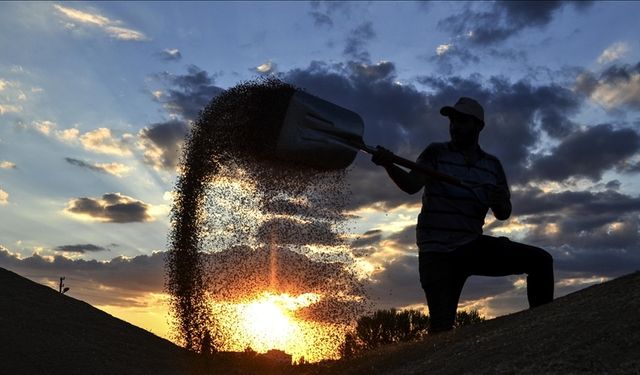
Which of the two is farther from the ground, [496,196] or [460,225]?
[496,196]

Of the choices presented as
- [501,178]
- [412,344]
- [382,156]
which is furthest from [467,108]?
[412,344]

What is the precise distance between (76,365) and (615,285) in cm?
553

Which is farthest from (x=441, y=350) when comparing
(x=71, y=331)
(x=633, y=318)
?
(x=71, y=331)

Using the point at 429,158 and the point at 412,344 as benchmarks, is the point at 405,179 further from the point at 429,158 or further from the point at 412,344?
the point at 412,344

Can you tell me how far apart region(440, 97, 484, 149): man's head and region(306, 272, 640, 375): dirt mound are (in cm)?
159

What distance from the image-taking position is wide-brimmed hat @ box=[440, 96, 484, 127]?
6.55 meters

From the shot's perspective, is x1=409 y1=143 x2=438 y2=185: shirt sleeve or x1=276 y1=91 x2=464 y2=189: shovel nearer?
x1=276 y1=91 x2=464 y2=189: shovel

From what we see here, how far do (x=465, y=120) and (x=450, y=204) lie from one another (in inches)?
30.3

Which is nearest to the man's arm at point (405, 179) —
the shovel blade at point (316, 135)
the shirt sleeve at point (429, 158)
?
the shirt sleeve at point (429, 158)

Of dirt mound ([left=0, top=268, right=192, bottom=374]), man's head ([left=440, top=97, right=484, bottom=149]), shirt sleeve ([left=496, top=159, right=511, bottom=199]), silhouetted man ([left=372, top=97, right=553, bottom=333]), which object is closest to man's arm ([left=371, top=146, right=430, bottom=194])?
silhouetted man ([left=372, top=97, right=553, bottom=333])

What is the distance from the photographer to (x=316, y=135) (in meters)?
6.12

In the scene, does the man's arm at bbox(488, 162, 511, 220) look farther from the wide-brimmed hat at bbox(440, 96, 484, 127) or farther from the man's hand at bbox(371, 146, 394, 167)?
the man's hand at bbox(371, 146, 394, 167)

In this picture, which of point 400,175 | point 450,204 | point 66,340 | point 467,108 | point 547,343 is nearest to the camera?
point 547,343

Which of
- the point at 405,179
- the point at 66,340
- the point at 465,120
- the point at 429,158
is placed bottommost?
the point at 66,340
